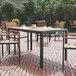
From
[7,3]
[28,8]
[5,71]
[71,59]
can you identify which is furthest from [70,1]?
[5,71]

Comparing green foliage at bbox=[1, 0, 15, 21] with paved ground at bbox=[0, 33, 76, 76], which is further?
green foliage at bbox=[1, 0, 15, 21]

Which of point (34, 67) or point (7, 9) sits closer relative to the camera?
point (34, 67)

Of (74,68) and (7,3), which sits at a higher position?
(7,3)

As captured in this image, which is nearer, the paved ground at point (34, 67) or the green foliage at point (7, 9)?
the paved ground at point (34, 67)

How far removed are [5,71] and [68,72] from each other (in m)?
1.20

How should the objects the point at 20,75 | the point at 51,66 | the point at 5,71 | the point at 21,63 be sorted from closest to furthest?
the point at 20,75, the point at 5,71, the point at 51,66, the point at 21,63

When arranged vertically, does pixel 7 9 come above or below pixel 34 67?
above

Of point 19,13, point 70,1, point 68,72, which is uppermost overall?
point 70,1

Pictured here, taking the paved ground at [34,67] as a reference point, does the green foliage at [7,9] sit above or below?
above

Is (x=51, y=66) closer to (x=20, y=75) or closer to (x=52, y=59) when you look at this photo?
(x=52, y=59)

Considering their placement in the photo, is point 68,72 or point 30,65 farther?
point 30,65

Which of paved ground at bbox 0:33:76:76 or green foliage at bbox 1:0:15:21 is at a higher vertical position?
green foliage at bbox 1:0:15:21

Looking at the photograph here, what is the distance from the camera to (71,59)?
4277 mm

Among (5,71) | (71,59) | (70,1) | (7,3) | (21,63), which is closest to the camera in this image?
(5,71)
